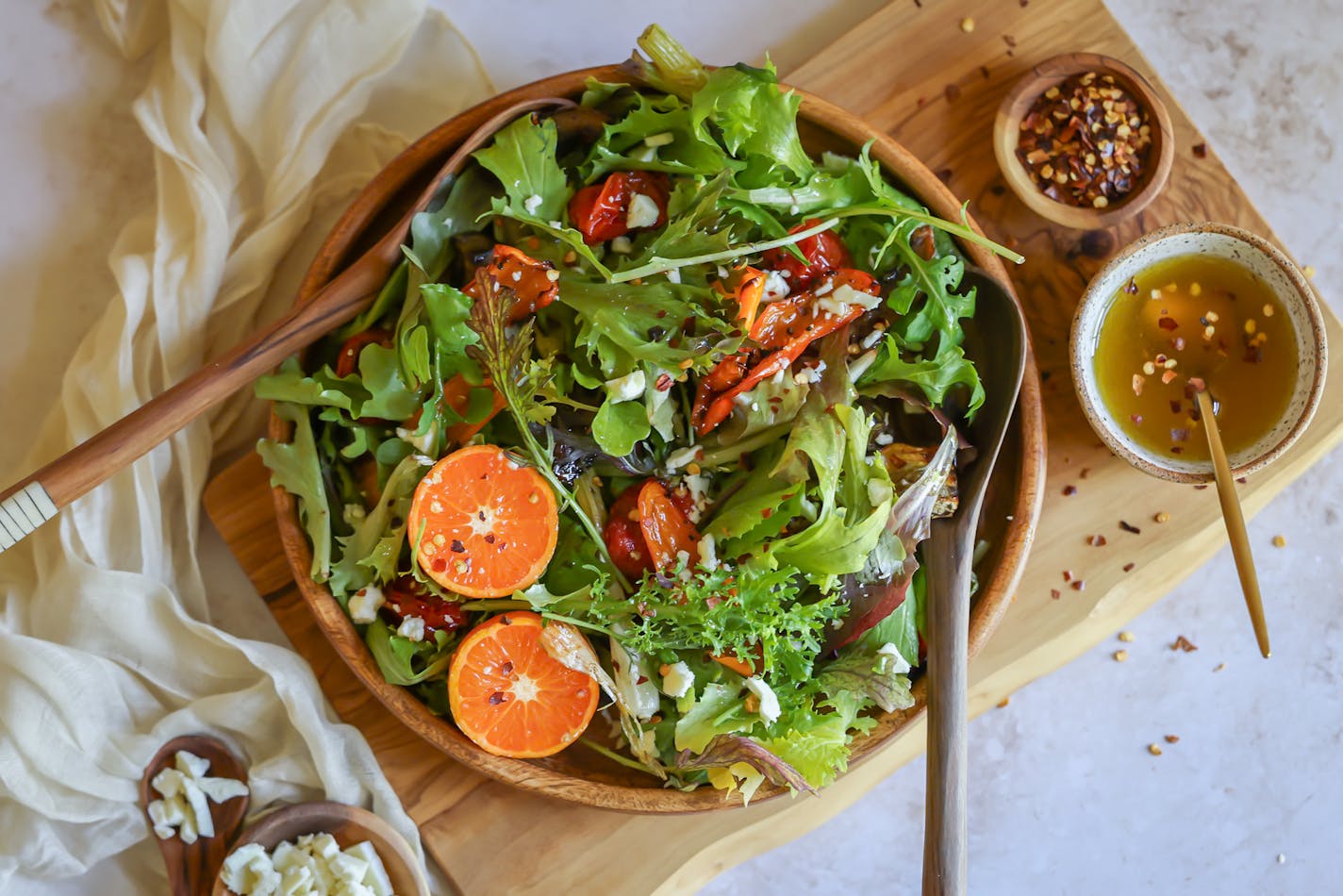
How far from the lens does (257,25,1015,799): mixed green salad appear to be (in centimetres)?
198

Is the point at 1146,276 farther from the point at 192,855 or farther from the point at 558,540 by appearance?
the point at 192,855

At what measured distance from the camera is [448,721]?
7.19 feet

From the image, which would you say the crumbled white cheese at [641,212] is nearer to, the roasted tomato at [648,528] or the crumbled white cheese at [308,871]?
the roasted tomato at [648,528]

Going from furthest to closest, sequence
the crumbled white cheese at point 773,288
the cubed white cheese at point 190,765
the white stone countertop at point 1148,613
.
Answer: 1. the white stone countertop at point 1148,613
2. the cubed white cheese at point 190,765
3. the crumbled white cheese at point 773,288

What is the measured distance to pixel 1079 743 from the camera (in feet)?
8.81

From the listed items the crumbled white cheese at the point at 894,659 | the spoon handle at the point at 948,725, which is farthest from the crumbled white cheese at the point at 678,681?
the spoon handle at the point at 948,725

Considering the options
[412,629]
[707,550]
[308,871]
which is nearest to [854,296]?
[707,550]

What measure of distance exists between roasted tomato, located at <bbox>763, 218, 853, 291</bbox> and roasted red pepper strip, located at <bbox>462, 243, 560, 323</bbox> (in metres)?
0.45

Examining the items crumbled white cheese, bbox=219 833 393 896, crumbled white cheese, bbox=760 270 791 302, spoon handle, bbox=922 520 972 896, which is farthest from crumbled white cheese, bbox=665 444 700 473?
crumbled white cheese, bbox=219 833 393 896

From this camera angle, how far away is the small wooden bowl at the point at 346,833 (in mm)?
2254

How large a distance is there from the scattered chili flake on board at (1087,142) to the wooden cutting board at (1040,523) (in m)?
0.09

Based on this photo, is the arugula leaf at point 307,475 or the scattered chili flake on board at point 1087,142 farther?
the scattered chili flake on board at point 1087,142

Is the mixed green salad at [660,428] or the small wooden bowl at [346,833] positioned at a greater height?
the mixed green salad at [660,428]

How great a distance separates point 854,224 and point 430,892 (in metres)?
1.70
